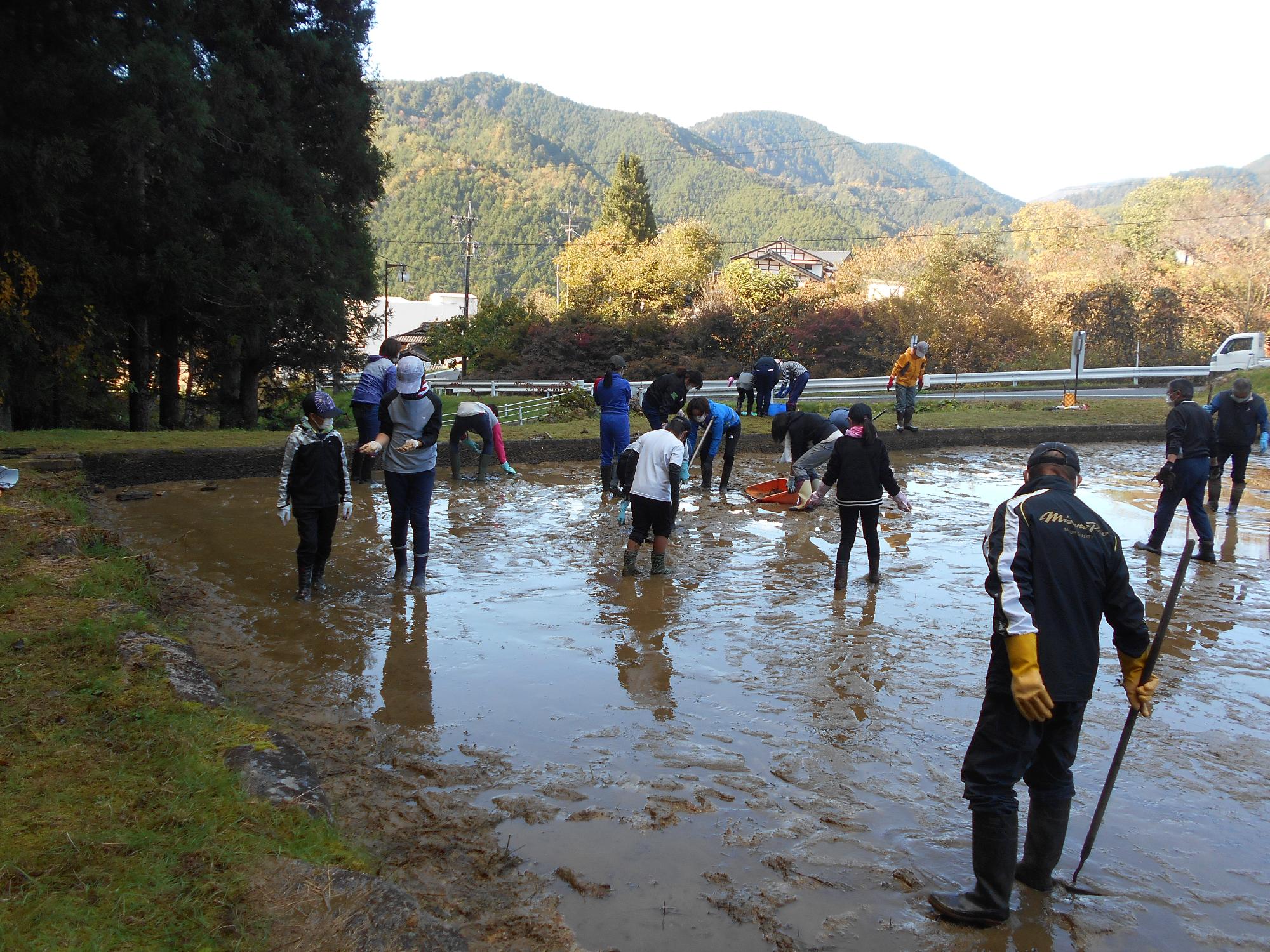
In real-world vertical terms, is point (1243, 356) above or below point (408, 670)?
above

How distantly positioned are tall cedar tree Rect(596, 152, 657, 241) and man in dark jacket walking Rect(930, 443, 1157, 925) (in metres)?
61.4

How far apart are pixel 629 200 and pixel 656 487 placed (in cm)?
5867

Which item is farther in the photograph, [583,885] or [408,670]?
[408,670]

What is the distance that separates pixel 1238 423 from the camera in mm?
11195

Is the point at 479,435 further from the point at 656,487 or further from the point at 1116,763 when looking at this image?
the point at 1116,763

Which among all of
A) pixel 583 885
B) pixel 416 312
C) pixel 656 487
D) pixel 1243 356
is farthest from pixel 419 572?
pixel 416 312

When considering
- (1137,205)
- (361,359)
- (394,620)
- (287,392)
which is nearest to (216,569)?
(394,620)

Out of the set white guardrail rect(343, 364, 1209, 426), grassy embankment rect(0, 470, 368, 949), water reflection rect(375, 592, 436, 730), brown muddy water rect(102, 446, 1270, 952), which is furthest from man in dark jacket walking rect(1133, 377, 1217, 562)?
white guardrail rect(343, 364, 1209, 426)

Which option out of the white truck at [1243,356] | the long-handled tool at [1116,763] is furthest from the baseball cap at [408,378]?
the white truck at [1243,356]

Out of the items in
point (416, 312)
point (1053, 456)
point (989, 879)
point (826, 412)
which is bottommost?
point (989, 879)

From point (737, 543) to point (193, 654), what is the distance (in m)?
6.07

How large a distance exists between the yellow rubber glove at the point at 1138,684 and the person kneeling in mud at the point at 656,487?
4.85m

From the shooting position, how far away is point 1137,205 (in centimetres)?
9431

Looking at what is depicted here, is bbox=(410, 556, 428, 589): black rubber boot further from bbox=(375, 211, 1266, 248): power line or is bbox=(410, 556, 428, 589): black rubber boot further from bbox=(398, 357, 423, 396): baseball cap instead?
bbox=(375, 211, 1266, 248): power line
